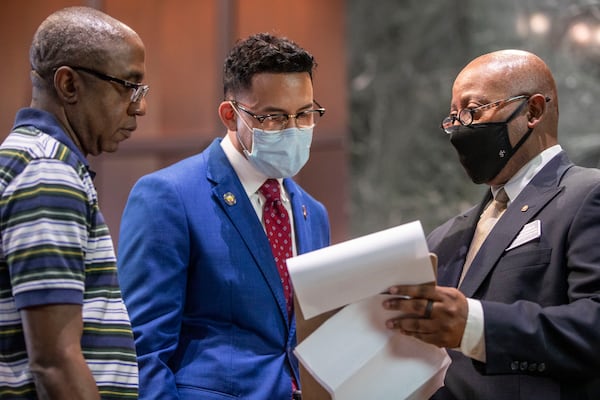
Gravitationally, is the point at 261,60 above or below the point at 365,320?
above

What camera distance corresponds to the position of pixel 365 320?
2230mm

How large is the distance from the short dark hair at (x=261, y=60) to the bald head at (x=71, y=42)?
2.71ft

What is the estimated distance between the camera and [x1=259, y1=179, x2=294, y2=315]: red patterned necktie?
9.04 ft

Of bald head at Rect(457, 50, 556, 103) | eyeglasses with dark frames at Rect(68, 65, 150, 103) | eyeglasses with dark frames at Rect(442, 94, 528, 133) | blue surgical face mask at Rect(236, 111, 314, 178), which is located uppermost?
eyeglasses with dark frames at Rect(68, 65, 150, 103)

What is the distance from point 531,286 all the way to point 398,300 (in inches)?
16.6

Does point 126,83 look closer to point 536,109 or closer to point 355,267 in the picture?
point 355,267

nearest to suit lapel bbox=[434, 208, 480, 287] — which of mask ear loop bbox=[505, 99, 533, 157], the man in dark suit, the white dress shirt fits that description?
the man in dark suit

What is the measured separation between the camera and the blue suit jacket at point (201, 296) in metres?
2.54

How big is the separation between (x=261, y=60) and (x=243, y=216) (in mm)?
502

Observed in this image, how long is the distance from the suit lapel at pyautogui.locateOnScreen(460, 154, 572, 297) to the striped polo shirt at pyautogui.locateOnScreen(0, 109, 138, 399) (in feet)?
3.30

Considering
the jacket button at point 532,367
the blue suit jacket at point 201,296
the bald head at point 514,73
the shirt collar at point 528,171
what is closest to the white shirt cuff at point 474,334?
the jacket button at point 532,367

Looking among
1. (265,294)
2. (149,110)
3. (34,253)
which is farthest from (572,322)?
(149,110)

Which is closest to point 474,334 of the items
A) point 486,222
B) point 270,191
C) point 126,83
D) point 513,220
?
point 513,220

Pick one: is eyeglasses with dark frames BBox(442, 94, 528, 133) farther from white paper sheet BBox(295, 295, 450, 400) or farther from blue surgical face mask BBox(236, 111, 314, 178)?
white paper sheet BBox(295, 295, 450, 400)
